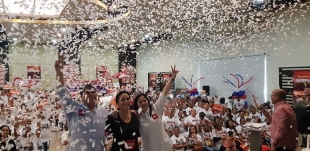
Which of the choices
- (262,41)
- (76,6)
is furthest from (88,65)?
(76,6)

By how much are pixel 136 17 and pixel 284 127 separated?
4772 mm

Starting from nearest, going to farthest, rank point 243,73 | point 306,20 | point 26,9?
point 26,9
point 306,20
point 243,73

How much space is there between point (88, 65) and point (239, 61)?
22.5ft

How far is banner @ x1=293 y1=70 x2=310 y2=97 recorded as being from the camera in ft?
23.5

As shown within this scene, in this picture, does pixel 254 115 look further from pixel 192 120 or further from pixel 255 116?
pixel 192 120

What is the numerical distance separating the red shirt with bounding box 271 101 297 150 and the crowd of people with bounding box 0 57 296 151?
0.14ft

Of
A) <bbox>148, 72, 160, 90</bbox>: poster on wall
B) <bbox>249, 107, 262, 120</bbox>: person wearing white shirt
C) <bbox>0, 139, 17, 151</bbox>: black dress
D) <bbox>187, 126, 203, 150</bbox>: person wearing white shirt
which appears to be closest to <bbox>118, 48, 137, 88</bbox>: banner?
<bbox>148, 72, 160, 90</bbox>: poster on wall

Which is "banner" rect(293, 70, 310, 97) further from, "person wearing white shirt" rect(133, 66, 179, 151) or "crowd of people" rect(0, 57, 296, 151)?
"person wearing white shirt" rect(133, 66, 179, 151)

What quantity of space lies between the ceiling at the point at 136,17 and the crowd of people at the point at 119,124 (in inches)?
46.7

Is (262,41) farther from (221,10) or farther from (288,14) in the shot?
(221,10)

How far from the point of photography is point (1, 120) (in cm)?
383

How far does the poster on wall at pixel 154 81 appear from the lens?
13.0 m

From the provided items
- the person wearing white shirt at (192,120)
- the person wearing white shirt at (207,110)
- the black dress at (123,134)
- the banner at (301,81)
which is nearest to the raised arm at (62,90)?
the black dress at (123,134)

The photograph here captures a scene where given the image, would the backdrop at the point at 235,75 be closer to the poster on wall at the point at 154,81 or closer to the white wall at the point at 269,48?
the white wall at the point at 269,48
